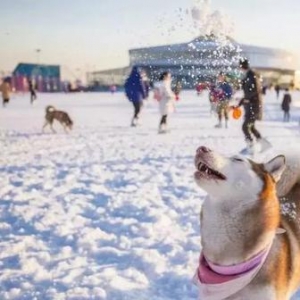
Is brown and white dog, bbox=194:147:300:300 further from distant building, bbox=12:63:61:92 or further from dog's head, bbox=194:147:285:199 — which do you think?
distant building, bbox=12:63:61:92

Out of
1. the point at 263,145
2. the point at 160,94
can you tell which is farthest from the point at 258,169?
the point at 160,94

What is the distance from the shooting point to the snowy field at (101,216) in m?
1.63

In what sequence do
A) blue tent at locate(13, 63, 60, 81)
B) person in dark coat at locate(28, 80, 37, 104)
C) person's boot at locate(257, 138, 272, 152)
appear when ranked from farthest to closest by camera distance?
person in dark coat at locate(28, 80, 37, 104)
blue tent at locate(13, 63, 60, 81)
person's boot at locate(257, 138, 272, 152)

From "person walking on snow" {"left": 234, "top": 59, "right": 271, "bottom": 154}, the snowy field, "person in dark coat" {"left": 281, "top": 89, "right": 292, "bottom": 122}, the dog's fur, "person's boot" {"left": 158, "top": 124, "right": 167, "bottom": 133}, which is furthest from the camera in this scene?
"person in dark coat" {"left": 281, "top": 89, "right": 292, "bottom": 122}

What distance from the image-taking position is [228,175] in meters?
1.11

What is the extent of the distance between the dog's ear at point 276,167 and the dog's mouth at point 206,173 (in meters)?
0.13

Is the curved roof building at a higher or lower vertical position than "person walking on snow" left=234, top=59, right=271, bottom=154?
higher

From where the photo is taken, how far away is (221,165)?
111 centimetres

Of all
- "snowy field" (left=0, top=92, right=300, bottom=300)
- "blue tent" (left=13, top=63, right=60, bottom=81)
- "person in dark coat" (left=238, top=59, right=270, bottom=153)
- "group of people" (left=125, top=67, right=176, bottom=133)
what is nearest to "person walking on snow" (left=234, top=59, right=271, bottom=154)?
"person in dark coat" (left=238, top=59, right=270, bottom=153)

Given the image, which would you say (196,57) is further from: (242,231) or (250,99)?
(242,231)

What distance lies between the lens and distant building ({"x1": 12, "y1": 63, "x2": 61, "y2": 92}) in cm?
831

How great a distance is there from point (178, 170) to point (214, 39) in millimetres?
1178

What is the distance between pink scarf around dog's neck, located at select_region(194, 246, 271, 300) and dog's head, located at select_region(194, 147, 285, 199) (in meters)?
0.15

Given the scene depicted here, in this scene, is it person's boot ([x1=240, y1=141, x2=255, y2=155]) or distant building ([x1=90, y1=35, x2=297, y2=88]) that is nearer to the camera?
distant building ([x1=90, y1=35, x2=297, y2=88])
